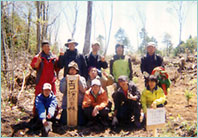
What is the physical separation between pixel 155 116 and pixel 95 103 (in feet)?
4.61

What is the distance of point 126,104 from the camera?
162 inches

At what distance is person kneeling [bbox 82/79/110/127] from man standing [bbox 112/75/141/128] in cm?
27

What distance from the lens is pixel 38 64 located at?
4086 millimetres

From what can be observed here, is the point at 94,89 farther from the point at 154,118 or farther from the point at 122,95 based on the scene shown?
the point at 154,118

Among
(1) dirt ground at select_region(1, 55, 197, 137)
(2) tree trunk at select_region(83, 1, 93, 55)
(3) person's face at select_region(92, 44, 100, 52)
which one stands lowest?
(1) dirt ground at select_region(1, 55, 197, 137)

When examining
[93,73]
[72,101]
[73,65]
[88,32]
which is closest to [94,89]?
[93,73]

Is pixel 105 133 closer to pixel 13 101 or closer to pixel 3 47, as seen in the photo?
pixel 13 101

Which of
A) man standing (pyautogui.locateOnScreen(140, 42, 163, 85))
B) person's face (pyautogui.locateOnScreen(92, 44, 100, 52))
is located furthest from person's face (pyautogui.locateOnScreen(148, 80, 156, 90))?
person's face (pyautogui.locateOnScreen(92, 44, 100, 52))

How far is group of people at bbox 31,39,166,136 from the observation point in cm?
383

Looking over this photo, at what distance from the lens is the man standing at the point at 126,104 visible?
13.0 feet

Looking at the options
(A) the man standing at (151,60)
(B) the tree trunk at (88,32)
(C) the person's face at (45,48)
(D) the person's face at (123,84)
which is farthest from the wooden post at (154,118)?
(B) the tree trunk at (88,32)

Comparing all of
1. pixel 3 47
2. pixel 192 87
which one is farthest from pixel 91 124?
pixel 192 87

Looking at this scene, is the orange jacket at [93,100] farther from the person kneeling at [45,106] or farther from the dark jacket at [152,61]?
the dark jacket at [152,61]

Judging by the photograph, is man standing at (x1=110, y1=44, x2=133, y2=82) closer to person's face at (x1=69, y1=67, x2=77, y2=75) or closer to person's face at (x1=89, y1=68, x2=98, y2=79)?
person's face at (x1=89, y1=68, x2=98, y2=79)
